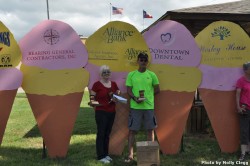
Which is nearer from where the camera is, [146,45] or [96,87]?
[96,87]

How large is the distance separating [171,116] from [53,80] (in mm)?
2121

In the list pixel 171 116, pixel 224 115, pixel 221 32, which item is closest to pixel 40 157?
pixel 171 116

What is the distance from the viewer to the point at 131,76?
5.05 meters

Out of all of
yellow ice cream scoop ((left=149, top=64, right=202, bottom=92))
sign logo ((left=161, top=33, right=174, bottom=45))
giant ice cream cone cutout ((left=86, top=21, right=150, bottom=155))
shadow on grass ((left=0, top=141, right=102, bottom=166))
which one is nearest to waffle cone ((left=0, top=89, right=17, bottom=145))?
shadow on grass ((left=0, top=141, right=102, bottom=166))

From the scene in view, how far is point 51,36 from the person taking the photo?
5.16 m

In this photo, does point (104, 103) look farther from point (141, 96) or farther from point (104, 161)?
point (104, 161)

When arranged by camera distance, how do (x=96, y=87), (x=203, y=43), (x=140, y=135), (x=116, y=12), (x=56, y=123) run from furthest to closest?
(x=116, y=12), (x=140, y=135), (x=203, y=43), (x=56, y=123), (x=96, y=87)

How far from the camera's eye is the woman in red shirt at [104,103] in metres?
4.86

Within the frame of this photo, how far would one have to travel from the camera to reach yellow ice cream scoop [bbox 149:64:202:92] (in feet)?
18.3

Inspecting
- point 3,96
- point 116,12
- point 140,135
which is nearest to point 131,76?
point 3,96

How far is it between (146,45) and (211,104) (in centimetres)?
160

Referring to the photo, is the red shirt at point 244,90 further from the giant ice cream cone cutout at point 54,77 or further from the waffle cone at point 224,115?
the giant ice cream cone cutout at point 54,77

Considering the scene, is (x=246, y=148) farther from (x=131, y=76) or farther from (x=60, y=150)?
(x=60, y=150)

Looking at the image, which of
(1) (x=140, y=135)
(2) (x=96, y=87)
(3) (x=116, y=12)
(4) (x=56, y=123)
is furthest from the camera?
(3) (x=116, y=12)
